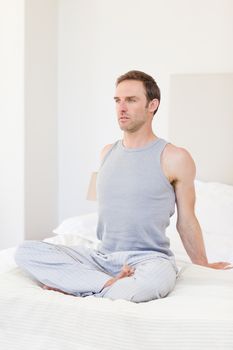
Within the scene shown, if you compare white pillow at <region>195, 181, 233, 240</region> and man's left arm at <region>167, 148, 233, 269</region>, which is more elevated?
man's left arm at <region>167, 148, 233, 269</region>

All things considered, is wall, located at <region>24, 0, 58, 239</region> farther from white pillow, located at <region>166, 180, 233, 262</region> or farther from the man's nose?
the man's nose

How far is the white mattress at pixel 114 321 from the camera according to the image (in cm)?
137

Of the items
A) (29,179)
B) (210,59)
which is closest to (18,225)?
(29,179)

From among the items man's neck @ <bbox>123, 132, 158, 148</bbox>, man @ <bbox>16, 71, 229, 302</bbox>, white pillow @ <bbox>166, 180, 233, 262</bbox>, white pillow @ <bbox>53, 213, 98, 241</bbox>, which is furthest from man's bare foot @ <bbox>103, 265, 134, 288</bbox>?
white pillow @ <bbox>53, 213, 98, 241</bbox>

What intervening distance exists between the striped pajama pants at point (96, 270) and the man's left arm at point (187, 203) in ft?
0.40

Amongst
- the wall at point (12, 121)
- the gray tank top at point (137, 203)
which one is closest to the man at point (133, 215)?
the gray tank top at point (137, 203)

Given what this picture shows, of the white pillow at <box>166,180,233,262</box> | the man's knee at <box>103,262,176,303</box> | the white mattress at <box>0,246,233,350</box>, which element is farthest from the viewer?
the white pillow at <box>166,180,233,262</box>

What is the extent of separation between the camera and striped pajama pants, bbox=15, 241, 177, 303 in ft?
5.35

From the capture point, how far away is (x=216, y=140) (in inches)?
128

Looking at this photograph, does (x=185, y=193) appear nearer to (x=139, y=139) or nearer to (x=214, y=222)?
(x=139, y=139)

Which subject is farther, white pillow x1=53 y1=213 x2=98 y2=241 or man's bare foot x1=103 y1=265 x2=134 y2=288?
white pillow x1=53 y1=213 x2=98 y2=241

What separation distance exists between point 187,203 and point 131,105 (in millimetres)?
385

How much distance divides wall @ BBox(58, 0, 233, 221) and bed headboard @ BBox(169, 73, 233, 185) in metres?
0.10

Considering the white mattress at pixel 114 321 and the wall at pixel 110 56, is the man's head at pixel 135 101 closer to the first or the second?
the white mattress at pixel 114 321
